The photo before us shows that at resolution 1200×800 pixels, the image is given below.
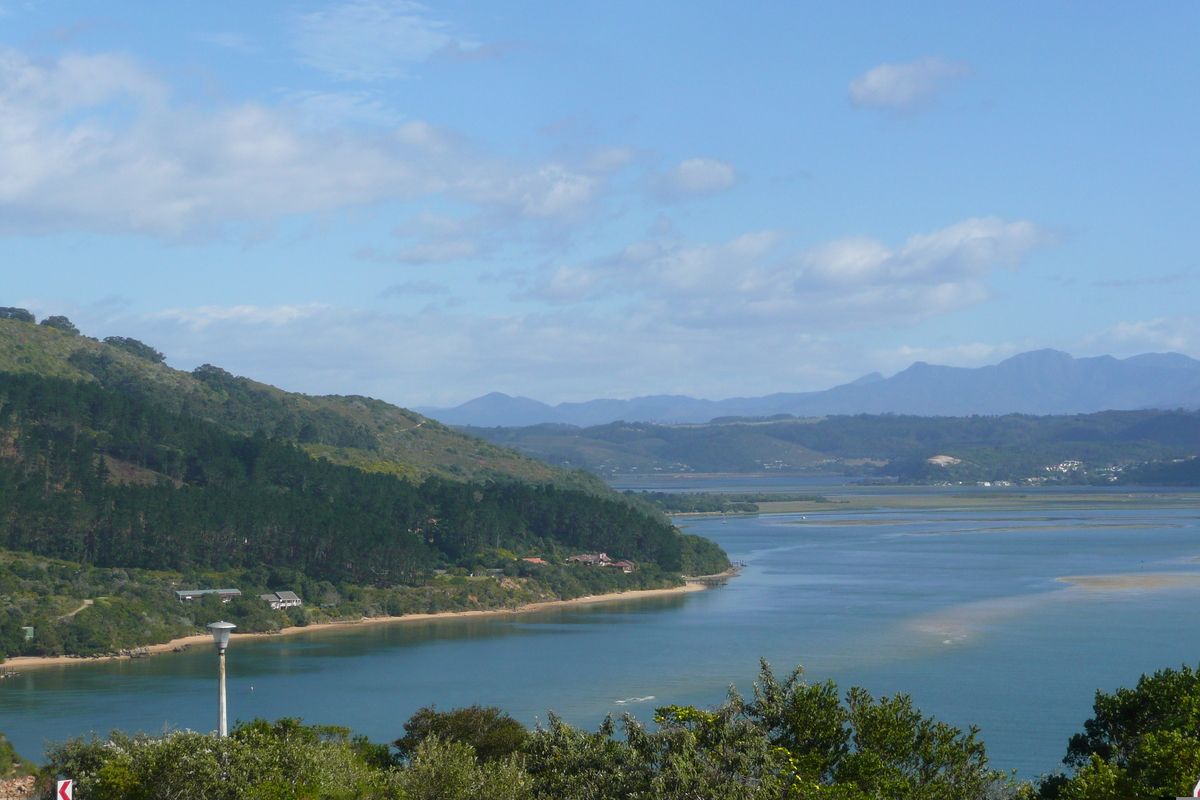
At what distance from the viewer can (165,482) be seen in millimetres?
71688

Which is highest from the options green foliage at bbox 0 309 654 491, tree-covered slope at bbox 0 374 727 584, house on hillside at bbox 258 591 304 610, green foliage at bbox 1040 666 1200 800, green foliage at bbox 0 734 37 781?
green foliage at bbox 0 309 654 491

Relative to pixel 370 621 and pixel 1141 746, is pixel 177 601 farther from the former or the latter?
pixel 1141 746

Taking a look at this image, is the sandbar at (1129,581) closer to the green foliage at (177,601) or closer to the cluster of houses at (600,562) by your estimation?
the cluster of houses at (600,562)

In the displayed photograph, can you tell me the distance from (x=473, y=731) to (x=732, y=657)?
22876 mm

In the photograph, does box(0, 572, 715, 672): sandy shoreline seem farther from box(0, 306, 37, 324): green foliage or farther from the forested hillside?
box(0, 306, 37, 324): green foliage

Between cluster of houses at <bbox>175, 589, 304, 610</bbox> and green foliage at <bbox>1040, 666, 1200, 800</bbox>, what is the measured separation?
146ft

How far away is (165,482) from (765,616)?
1439 inches

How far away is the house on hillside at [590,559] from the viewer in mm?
75938

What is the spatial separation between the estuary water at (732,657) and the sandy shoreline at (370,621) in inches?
40.5

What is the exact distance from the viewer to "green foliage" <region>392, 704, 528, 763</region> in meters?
22.5

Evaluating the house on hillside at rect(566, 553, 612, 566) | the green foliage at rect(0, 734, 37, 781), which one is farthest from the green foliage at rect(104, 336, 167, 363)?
the green foliage at rect(0, 734, 37, 781)

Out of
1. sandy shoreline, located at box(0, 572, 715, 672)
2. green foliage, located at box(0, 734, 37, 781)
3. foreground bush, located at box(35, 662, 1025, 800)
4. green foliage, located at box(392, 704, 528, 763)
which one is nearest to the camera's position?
foreground bush, located at box(35, 662, 1025, 800)

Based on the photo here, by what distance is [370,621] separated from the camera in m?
60.0

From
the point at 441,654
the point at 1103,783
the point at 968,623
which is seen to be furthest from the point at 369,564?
the point at 1103,783
